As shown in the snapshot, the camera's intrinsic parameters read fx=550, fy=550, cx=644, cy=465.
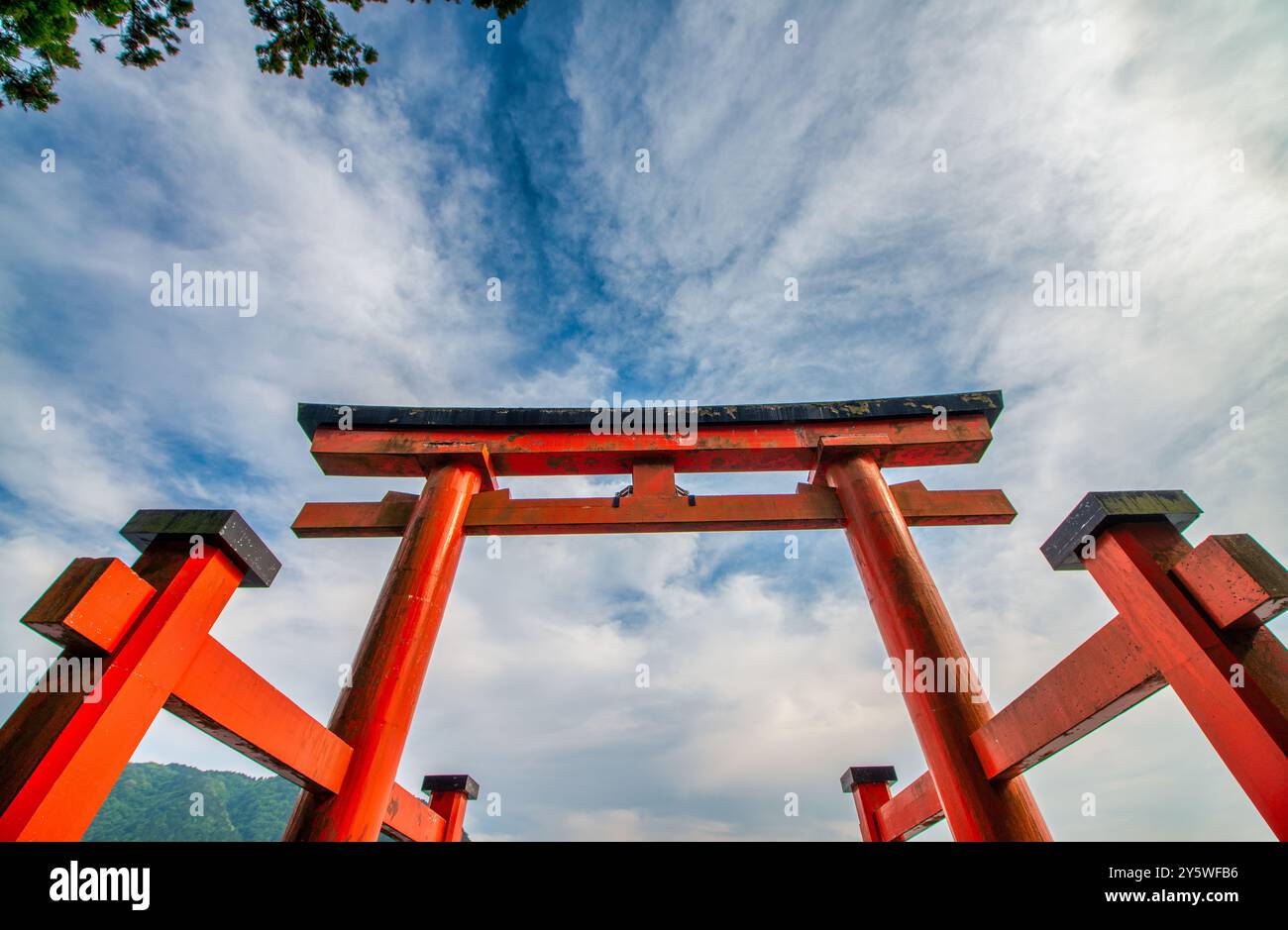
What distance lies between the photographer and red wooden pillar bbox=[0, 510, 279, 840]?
1737 millimetres

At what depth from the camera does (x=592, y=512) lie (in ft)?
17.0

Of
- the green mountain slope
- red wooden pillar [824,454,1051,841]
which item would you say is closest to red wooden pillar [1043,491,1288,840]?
red wooden pillar [824,454,1051,841]

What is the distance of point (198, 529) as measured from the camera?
228cm

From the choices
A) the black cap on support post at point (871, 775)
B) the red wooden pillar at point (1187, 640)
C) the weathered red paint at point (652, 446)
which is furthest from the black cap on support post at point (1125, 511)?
the black cap on support post at point (871, 775)

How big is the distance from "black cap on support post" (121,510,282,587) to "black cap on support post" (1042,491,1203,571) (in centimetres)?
362

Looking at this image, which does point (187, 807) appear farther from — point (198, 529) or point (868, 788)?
point (198, 529)

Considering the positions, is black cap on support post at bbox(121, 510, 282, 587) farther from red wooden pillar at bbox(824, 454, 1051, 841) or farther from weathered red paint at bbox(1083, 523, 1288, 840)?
red wooden pillar at bbox(824, 454, 1051, 841)

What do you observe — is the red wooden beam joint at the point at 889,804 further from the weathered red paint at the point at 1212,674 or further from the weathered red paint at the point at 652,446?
the weathered red paint at the point at 652,446

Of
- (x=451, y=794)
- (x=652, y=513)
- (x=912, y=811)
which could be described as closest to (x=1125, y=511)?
(x=652, y=513)

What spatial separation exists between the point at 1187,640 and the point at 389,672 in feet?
13.7

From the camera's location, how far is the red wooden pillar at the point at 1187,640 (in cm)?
180
